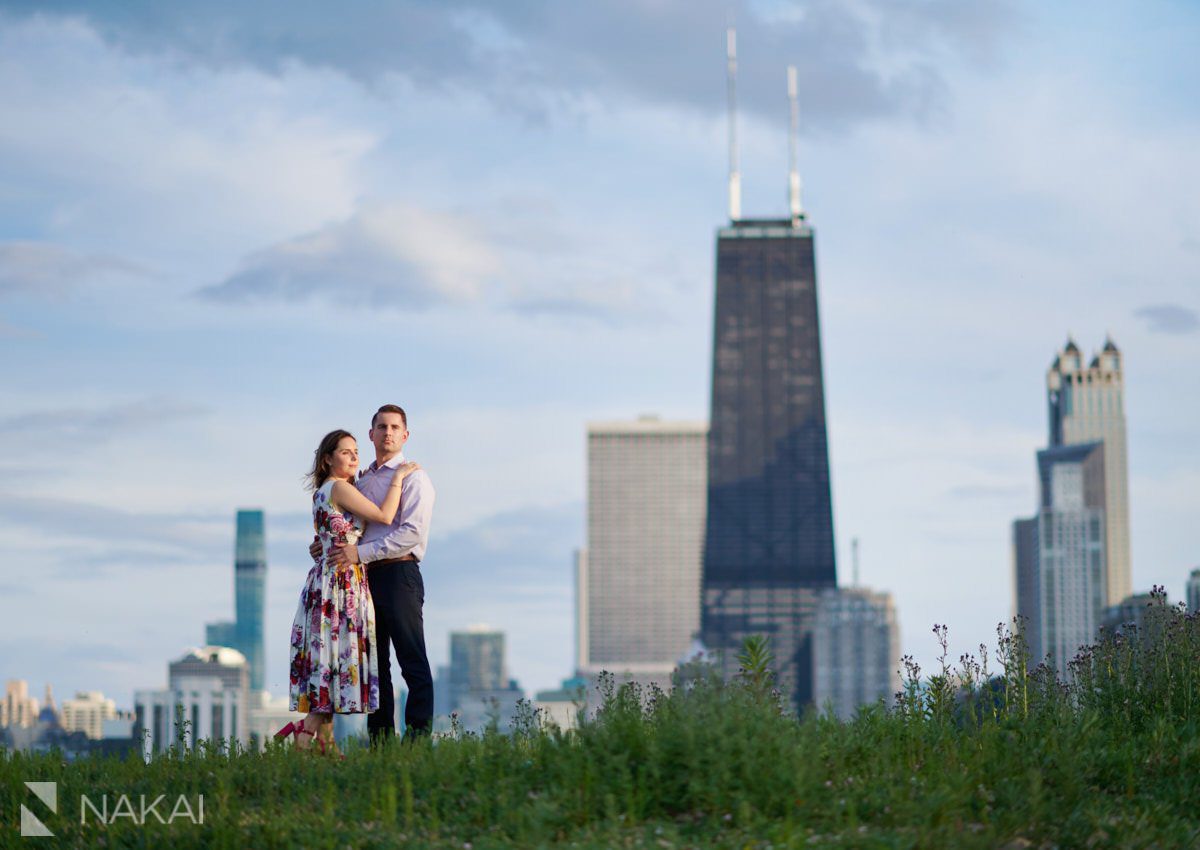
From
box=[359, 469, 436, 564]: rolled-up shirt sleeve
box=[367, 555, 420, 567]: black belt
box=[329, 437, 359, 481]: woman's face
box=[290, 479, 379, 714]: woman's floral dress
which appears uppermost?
box=[329, 437, 359, 481]: woman's face

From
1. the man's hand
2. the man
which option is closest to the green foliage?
the man

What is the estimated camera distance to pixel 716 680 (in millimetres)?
10273

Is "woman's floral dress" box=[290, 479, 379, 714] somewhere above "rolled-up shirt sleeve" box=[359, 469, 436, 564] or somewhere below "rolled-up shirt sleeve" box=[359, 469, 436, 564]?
below

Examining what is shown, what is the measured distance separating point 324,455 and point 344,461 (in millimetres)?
180

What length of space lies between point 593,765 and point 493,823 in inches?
27.8

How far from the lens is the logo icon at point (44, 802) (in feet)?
33.7

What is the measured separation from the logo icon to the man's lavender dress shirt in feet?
8.62

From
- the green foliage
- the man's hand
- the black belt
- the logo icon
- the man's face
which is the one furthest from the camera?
the man's face

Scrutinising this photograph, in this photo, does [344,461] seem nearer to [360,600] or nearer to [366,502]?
[366,502]

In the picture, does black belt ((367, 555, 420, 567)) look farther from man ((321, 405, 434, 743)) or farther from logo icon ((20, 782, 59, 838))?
logo icon ((20, 782, 59, 838))

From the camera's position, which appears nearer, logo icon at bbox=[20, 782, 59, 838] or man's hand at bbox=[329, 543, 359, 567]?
logo icon at bbox=[20, 782, 59, 838]

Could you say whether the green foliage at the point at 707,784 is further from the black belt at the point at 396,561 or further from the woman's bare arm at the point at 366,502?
the woman's bare arm at the point at 366,502

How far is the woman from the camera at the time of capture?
12.0 metres

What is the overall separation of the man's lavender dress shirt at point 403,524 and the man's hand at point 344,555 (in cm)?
8
